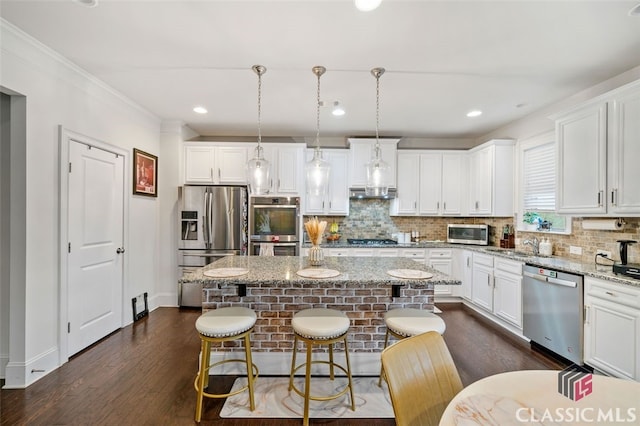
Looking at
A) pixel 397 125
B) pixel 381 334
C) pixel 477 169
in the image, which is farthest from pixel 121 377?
pixel 477 169

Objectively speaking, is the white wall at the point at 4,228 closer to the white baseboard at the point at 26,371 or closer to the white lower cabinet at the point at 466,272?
the white baseboard at the point at 26,371

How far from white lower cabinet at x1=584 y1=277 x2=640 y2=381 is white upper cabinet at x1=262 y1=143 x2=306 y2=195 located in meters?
3.49

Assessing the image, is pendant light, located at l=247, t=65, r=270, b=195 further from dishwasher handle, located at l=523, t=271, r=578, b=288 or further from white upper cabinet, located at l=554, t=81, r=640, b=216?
white upper cabinet, located at l=554, t=81, r=640, b=216

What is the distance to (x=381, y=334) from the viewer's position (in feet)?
7.75

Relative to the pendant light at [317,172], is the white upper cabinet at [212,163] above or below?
above

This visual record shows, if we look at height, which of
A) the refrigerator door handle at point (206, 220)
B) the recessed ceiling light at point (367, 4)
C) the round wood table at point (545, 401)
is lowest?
the round wood table at point (545, 401)

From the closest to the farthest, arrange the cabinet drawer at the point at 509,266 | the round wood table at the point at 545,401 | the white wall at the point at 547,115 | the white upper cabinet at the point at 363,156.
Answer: the round wood table at the point at 545,401 → the white wall at the point at 547,115 → the cabinet drawer at the point at 509,266 → the white upper cabinet at the point at 363,156

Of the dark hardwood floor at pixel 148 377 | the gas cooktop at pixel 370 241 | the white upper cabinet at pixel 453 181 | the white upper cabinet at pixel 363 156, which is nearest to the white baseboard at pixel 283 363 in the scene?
the dark hardwood floor at pixel 148 377

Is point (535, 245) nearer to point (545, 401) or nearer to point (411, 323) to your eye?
point (411, 323)

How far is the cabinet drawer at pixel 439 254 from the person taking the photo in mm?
4285

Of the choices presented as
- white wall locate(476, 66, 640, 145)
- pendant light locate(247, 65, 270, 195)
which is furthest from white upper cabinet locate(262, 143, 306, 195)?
white wall locate(476, 66, 640, 145)

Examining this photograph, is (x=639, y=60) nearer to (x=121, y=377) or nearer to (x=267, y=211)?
(x=267, y=211)

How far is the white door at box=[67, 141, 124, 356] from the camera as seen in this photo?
2.64m

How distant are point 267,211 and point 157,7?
2.70 meters
